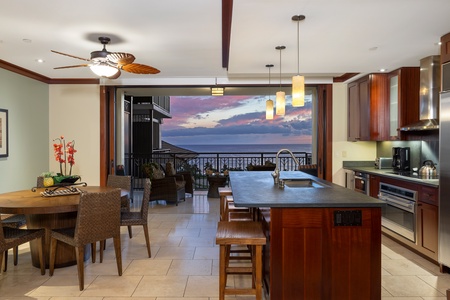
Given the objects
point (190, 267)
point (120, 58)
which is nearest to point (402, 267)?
point (190, 267)

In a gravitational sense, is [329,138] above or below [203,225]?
above

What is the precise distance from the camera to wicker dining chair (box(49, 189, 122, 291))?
2863mm

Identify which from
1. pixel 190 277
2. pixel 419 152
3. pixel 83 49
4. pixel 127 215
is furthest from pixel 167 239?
pixel 419 152

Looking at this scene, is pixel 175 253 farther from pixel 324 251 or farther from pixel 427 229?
pixel 427 229

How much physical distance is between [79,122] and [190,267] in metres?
4.15

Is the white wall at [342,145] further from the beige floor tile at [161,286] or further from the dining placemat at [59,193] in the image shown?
the dining placemat at [59,193]

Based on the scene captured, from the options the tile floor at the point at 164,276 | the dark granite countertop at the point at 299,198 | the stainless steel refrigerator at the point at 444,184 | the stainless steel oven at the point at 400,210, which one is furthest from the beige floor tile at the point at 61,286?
the stainless steel refrigerator at the point at 444,184

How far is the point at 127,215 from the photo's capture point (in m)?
3.81

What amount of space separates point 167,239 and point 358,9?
3.51 m

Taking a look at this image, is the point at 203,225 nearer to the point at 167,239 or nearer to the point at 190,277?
the point at 167,239

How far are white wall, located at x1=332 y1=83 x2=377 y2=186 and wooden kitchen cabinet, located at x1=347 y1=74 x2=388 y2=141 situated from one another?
0.34 metres

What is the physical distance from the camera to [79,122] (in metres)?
6.19

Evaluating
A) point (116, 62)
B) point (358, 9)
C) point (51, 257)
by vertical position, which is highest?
point (358, 9)

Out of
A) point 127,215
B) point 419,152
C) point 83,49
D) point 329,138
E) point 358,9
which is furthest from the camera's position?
point 329,138
